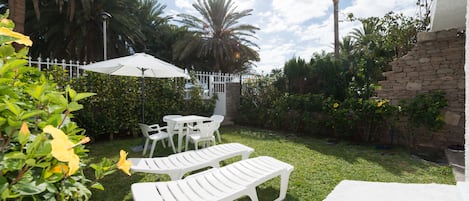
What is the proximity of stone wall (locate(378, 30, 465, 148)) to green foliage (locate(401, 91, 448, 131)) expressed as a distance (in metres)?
0.27

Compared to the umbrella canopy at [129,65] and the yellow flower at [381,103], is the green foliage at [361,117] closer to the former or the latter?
the yellow flower at [381,103]

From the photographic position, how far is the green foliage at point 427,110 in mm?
4918

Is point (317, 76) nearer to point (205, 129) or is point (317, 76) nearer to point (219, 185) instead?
point (205, 129)

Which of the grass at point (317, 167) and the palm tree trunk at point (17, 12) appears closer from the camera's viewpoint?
the grass at point (317, 167)

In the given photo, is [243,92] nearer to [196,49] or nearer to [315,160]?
[315,160]

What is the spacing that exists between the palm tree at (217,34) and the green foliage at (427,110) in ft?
42.9

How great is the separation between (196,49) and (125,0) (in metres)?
6.14

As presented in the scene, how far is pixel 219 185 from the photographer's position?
259cm

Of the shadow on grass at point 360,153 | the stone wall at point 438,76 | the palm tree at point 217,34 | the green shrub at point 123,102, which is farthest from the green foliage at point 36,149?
the palm tree at point 217,34

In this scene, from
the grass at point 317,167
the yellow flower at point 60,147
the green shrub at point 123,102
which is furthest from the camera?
the green shrub at point 123,102

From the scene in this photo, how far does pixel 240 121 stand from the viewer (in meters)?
9.51

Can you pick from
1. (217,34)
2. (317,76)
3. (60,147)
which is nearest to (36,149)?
(60,147)

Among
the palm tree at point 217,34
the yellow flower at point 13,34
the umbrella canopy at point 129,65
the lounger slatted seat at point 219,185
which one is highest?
the palm tree at point 217,34

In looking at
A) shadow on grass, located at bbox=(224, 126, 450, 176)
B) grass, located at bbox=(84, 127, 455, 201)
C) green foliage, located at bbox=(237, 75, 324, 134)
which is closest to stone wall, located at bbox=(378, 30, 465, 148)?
shadow on grass, located at bbox=(224, 126, 450, 176)
